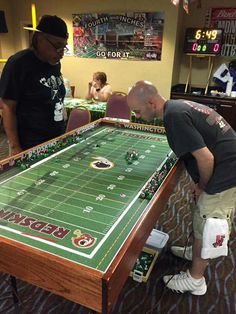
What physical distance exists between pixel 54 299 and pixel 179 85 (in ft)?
14.6

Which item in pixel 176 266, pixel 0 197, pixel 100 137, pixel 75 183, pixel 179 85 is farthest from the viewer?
pixel 179 85

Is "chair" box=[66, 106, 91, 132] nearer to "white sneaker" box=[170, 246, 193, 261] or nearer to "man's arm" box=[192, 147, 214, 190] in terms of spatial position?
"white sneaker" box=[170, 246, 193, 261]

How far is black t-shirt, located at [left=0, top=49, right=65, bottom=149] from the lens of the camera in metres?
1.86

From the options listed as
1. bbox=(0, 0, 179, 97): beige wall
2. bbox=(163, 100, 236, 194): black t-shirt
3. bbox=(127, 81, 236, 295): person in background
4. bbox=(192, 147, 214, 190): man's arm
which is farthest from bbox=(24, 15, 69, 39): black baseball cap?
bbox=(0, 0, 179, 97): beige wall

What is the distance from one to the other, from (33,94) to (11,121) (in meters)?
0.24

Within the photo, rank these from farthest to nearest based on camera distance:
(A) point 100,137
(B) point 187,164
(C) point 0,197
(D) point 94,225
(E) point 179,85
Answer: (E) point 179,85 < (A) point 100,137 < (B) point 187,164 < (C) point 0,197 < (D) point 94,225

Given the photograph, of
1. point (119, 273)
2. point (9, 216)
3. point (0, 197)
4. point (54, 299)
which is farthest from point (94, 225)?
point (54, 299)

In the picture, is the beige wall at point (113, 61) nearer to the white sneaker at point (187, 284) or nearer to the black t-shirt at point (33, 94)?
the black t-shirt at point (33, 94)

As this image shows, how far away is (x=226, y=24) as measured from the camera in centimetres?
474

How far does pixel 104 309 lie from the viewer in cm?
97

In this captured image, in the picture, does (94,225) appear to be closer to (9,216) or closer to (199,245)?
(9,216)

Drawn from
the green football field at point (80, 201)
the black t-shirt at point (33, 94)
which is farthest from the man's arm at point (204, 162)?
the black t-shirt at point (33, 94)

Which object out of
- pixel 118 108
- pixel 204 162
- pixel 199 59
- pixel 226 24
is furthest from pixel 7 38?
pixel 204 162

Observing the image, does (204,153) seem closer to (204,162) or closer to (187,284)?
(204,162)
